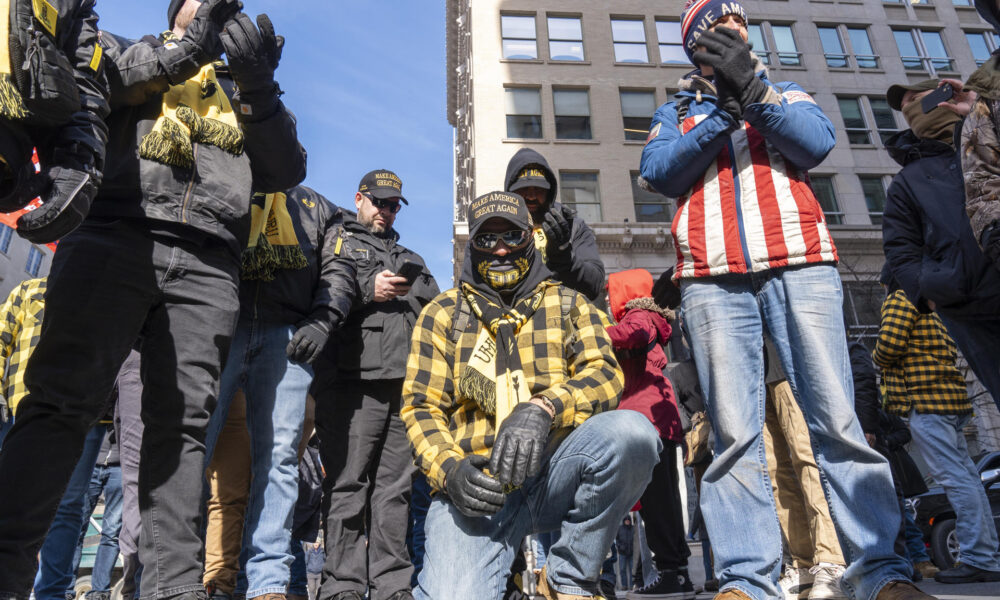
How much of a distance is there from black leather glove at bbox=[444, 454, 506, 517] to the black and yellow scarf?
1.63 m

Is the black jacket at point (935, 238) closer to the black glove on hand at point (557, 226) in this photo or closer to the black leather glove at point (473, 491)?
the black glove on hand at point (557, 226)

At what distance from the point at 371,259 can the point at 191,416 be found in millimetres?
2252

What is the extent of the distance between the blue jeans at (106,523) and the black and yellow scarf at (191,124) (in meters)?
2.98

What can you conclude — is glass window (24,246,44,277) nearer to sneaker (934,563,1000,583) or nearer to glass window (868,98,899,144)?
glass window (868,98,899,144)

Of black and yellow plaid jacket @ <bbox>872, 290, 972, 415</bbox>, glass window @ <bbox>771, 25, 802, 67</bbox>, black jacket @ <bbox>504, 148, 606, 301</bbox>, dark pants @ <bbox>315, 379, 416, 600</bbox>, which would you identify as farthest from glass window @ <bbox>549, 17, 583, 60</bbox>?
dark pants @ <bbox>315, 379, 416, 600</bbox>

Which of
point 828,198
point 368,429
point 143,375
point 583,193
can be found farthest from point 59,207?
point 828,198

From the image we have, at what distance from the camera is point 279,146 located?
113 inches

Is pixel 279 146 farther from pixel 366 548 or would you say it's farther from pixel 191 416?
pixel 366 548

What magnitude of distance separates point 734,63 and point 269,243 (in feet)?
7.90

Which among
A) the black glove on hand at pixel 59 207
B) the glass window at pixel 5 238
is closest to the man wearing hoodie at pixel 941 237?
the black glove on hand at pixel 59 207

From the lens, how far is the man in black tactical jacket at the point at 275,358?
9.82 ft

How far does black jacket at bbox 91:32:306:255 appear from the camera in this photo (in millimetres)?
2443

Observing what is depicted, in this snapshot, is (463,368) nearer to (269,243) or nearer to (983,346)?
(269,243)

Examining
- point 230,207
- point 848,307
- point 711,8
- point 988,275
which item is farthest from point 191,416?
point 848,307
